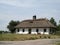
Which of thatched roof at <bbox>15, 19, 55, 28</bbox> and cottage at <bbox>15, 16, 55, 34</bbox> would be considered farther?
cottage at <bbox>15, 16, 55, 34</bbox>

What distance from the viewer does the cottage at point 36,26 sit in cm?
6731

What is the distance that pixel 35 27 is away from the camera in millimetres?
67875

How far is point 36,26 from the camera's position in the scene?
6788cm

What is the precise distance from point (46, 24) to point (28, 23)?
687cm

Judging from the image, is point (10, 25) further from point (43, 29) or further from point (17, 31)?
point (43, 29)

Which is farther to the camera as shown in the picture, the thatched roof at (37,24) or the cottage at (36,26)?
the cottage at (36,26)

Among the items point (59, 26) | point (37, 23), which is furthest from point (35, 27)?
point (59, 26)

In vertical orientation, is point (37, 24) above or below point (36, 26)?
above

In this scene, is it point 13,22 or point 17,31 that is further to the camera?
point 13,22

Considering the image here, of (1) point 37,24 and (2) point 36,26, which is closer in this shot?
(2) point 36,26

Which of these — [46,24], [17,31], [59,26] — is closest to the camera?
[46,24]

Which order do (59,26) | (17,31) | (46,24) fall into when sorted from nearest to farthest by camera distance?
1. (46,24)
2. (17,31)
3. (59,26)

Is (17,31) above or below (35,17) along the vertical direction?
below

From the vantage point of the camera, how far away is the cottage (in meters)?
67.3
